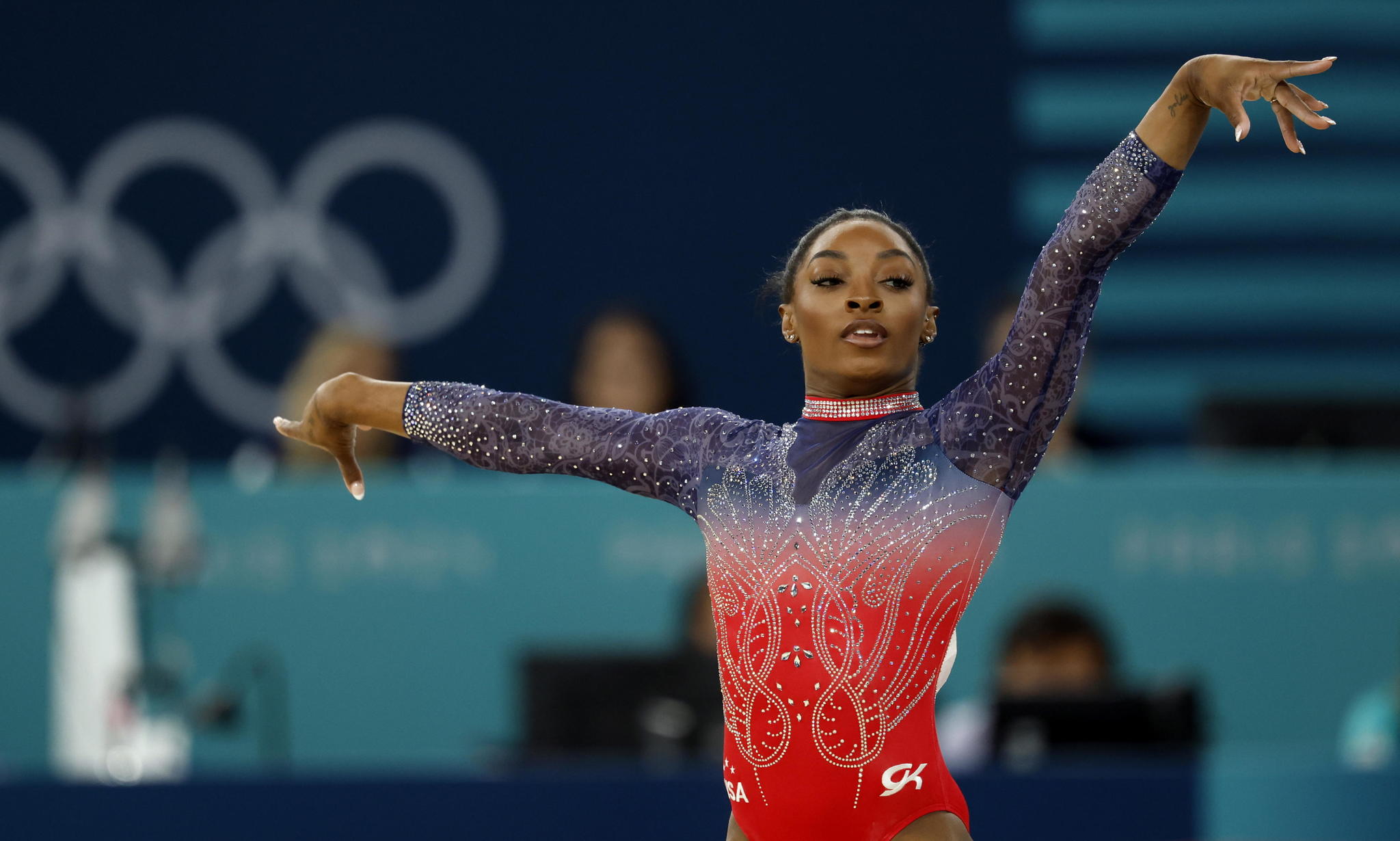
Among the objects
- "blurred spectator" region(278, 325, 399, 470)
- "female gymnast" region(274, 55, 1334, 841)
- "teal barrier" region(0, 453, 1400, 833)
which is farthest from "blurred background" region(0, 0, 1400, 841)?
"female gymnast" region(274, 55, 1334, 841)

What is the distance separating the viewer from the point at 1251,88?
7.95 feet

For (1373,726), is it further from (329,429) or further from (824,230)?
(329,429)

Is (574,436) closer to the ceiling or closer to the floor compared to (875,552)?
closer to the ceiling

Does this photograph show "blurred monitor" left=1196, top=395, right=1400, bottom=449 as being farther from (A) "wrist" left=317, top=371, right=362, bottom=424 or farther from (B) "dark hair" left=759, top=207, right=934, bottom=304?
(A) "wrist" left=317, top=371, right=362, bottom=424

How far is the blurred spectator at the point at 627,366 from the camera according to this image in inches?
234

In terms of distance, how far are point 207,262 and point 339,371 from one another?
2904 millimetres

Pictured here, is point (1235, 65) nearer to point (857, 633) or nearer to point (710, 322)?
point (857, 633)

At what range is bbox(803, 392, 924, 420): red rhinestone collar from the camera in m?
2.74

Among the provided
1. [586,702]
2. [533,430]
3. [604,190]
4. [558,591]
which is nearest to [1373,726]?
[586,702]

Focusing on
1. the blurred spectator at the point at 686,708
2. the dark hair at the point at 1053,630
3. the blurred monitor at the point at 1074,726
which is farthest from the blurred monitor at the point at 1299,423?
the blurred spectator at the point at 686,708

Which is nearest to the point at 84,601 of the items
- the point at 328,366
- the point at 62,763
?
the point at 62,763

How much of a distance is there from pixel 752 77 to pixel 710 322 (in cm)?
121

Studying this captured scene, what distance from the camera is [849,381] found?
8.96ft

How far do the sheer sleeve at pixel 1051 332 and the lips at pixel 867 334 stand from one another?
5.9 inches
